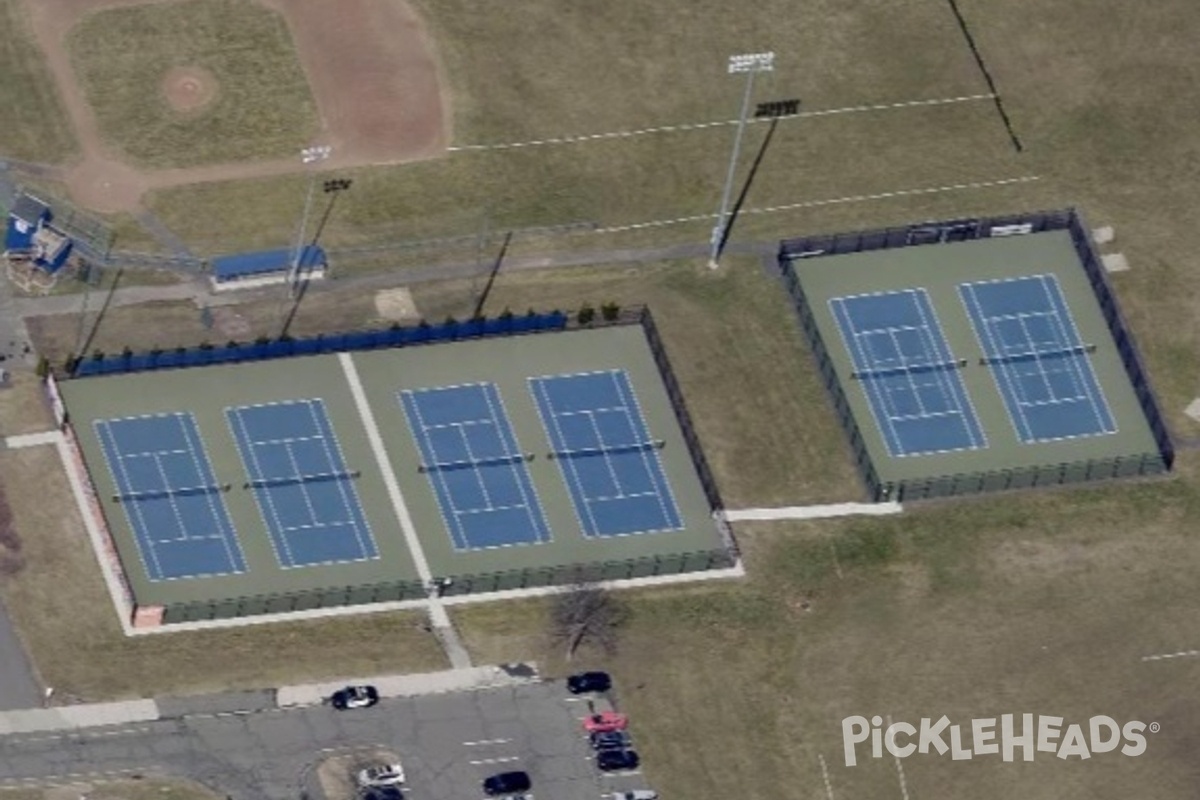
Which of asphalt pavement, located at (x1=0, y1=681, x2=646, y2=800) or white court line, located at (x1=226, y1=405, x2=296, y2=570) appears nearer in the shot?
asphalt pavement, located at (x1=0, y1=681, x2=646, y2=800)

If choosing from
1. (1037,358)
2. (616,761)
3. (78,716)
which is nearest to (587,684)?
(616,761)

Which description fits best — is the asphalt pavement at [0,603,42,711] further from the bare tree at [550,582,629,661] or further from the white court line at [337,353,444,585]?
the bare tree at [550,582,629,661]

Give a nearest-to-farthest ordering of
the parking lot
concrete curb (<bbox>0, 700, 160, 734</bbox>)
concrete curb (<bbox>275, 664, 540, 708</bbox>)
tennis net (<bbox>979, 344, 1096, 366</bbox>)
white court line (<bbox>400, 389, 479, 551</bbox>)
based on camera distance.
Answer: the parking lot, concrete curb (<bbox>0, 700, 160, 734</bbox>), concrete curb (<bbox>275, 664, 540, 708</bbox>), white court line (<bbox>400, 389, 479, 551</bbox>), tennis net (<bbox>979, 344, 1096, 366</bbox>)

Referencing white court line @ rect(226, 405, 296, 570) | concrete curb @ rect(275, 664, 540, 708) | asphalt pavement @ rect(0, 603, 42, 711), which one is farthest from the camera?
white court line @ rect(226, 405, 296, 570)

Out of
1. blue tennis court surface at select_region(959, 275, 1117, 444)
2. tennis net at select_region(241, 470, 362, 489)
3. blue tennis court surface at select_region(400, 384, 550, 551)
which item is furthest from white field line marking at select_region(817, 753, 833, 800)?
tennis net at select_region(241, 470, 362, 489)

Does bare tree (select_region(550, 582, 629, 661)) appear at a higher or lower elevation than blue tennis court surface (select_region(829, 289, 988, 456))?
lower

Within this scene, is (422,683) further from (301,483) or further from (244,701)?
(301,483)
